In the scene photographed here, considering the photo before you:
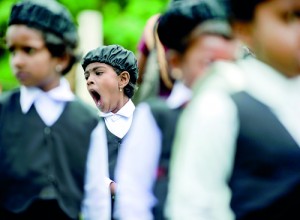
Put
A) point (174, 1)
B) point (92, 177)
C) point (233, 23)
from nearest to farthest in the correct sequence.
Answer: point (233, 23), point (174, 1), point (92, 177)

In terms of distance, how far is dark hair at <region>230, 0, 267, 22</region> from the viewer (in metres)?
3.21

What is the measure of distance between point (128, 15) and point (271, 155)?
420 inches

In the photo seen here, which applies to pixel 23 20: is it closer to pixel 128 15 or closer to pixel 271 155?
pixel 271 155

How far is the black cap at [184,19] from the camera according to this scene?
359cm

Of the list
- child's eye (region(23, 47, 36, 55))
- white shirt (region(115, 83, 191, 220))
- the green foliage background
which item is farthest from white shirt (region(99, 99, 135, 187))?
the green foliage background

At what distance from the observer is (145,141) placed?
3613 mm

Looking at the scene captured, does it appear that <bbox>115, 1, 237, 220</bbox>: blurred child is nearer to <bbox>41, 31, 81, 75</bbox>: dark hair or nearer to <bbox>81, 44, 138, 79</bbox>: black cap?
<bbox>41, 31, 81, 75</bbox>: dark hair

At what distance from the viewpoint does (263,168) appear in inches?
120

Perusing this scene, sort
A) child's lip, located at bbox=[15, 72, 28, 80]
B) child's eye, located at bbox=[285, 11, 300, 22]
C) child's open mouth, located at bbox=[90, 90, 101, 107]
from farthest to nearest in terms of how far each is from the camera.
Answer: child's open mouth, located at bbox=[90, 90, 101, 107]
child's lip, located at bbox=[15, 72, 28, 80]
child's eye, located at bbox=[285, 11, 300, 22]

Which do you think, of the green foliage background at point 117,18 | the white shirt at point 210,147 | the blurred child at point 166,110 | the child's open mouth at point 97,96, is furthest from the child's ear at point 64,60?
the green foliage background at point 117,18

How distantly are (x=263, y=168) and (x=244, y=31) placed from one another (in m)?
0.48

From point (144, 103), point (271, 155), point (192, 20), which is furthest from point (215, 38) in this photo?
point (271, 155)

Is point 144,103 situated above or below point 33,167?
above

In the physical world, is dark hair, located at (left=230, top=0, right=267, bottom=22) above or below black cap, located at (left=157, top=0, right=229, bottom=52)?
above
